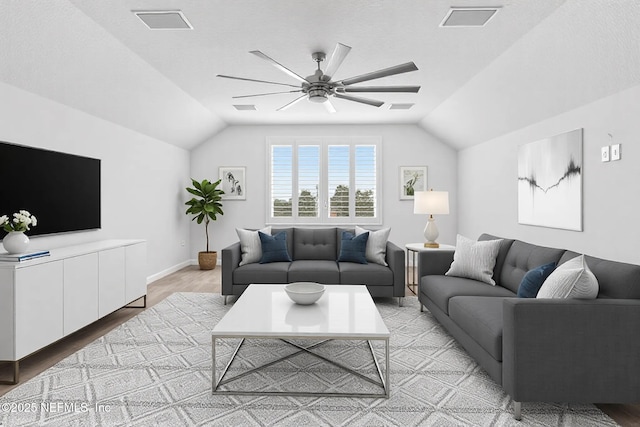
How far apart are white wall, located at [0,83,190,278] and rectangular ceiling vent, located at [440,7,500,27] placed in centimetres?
369

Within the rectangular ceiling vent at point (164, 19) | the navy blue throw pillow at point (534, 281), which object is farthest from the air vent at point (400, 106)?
the navy blue throw pillow at point (534, 281)

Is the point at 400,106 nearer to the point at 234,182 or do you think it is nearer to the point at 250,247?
the point at 250,247

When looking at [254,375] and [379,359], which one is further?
[379,359]

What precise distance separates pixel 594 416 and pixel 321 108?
4841mm

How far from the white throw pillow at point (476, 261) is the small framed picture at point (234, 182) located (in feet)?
14.5

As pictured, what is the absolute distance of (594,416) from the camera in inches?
82.4

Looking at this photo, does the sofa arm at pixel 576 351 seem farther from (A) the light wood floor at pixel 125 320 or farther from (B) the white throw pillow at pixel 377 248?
(B) the white throw pillow at pixel 377 248

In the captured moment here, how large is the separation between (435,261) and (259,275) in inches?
77.1

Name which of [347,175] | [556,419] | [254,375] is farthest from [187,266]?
[556,419]

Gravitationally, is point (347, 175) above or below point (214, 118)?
below

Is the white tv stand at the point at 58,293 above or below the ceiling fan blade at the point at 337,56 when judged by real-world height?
below

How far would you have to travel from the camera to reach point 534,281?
2594mm

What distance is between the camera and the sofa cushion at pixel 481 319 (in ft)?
7.42

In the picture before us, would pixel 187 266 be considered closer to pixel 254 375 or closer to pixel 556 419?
pixel 254 375
